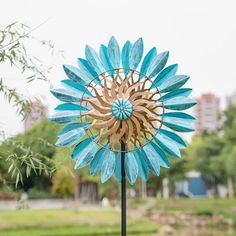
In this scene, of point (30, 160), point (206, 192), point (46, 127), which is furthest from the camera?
point (206, 192)

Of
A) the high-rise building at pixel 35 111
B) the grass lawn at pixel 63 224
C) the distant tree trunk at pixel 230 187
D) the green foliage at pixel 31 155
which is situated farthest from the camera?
the distant tree trunk at pixel 230 187

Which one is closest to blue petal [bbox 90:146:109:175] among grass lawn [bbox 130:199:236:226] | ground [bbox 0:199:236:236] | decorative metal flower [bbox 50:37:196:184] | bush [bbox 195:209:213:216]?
decorative metal flower [bbox 50:37:196:184]

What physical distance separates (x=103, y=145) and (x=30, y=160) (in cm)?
29

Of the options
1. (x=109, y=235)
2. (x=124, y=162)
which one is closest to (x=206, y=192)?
(x=109, y=235)

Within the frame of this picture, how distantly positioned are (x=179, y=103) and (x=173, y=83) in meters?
0.08

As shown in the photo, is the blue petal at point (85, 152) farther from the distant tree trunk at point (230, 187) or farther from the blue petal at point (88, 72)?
the distant tree trunk at point (230, 187)

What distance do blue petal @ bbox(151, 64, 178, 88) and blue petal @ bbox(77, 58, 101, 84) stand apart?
0.75 ft

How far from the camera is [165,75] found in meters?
2.06

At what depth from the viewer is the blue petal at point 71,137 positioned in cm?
204

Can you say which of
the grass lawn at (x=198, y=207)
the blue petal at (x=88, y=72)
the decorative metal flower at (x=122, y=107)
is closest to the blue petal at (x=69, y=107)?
the decorative metal flower at (x=122, y=107)

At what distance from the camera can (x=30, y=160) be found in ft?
6.54

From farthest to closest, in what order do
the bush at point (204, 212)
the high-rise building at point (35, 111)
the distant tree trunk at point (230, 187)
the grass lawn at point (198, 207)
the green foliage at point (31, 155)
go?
the distant tree trunk at point (230, 187), the grass lawn at point (198, 207), the bush at point (204, 212), the high-rise building at point (35, 111), the green foliage at point (31, 155)

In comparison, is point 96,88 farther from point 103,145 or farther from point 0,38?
point 0,38

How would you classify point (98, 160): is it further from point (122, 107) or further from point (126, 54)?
point (126, 54)
